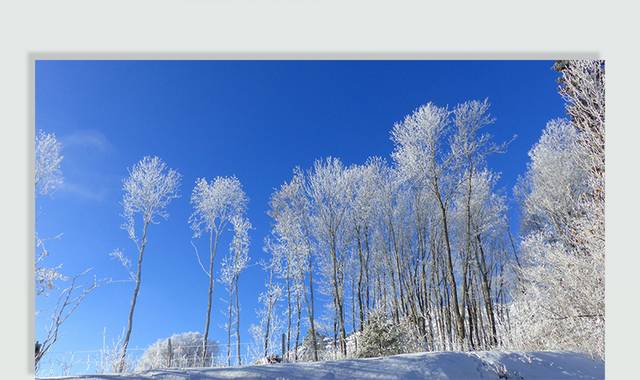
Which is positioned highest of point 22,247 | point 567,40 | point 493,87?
point 493,87

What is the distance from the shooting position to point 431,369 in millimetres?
4902

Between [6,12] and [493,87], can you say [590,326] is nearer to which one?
[493,87]

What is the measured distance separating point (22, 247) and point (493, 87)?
6.36m

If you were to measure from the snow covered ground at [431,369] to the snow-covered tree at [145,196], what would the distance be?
7.39 metres

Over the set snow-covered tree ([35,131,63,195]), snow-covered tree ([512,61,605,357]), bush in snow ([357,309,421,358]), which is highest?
snow-covered tree ([35,131,63,195])

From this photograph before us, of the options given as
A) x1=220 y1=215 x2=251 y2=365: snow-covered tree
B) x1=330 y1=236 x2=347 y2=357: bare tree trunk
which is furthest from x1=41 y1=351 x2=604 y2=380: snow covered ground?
x1=220 y1=215 x2=251 y2=365: snow-covered tree

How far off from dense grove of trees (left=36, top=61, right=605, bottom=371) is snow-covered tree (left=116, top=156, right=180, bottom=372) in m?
0.03

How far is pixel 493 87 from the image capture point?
6.77m

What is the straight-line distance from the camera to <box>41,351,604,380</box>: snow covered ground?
4.10 m

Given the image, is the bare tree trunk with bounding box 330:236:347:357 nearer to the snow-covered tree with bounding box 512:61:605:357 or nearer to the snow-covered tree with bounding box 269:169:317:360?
the snow-covered tree with bounding box 269:169:317:360

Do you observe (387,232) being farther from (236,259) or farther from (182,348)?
(182,348)

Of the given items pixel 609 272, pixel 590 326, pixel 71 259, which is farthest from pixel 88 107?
pixel 590 326

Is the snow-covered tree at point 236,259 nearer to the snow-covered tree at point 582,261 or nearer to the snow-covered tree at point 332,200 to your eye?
the snow-covered tree at point 332,200

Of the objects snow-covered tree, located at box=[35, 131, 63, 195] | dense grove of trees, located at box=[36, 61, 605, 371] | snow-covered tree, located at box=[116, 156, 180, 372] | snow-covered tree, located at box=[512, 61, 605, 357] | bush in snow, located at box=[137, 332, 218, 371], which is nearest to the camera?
snow-covered tree, located at box=[512, 61, 605, 357]
